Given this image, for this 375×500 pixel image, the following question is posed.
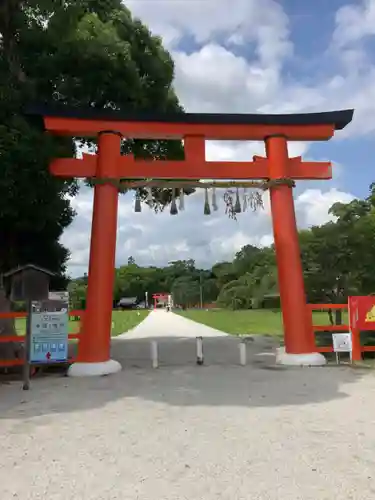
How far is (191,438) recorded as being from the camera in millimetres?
5352

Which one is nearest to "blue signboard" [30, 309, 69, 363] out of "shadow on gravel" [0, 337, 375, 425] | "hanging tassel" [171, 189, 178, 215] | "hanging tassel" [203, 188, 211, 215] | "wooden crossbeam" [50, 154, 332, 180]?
"shadow on gravel" [0, 337, 375, 425]

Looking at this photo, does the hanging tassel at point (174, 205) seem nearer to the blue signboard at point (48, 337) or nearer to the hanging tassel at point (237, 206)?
the hanging tassel at point (237, 206)

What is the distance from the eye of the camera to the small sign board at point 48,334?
9.32 m

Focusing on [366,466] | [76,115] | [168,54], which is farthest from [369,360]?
[168,54]

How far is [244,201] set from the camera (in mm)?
11586

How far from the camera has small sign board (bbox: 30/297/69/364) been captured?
30.6 feet

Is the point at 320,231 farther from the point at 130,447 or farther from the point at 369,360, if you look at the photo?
the point at 130,447

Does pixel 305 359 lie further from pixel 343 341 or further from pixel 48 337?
pixel 48 337

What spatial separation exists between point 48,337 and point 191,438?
4.81m

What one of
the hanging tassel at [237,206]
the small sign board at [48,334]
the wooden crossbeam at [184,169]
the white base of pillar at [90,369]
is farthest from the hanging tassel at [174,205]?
the white base of pillar at [90,369]

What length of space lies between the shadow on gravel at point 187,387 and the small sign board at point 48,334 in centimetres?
44

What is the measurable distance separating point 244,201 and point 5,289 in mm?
5819

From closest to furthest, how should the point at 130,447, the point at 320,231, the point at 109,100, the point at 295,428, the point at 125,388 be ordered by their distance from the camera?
the point at 130,447, the point at 295,428, the point at 125,388, the point at 109,100, the point at 320,231

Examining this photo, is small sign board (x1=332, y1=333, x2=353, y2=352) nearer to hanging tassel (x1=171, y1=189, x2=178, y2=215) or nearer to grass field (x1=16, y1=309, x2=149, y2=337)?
hanging tassel (x1=171, y1=189, x2=178, y2=215)
